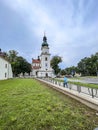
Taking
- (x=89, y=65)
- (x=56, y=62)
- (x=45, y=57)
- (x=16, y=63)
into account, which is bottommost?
(x=89, y=65)

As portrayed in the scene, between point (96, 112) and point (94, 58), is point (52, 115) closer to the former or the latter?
point (96, 112)

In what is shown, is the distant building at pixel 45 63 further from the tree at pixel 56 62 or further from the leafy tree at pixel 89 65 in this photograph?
the leafy tree at pixel 89 65

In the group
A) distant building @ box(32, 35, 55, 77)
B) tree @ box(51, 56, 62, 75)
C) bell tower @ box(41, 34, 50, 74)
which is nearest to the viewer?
distant building @ box(32, 35, 55, 77)

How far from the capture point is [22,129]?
548 centimetres

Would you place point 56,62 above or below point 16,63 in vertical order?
above

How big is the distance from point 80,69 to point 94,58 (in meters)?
17.9

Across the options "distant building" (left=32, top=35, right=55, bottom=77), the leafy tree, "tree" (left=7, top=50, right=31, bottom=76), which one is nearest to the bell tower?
"distant building" (left=32, top=35, right=55, bottom=77)

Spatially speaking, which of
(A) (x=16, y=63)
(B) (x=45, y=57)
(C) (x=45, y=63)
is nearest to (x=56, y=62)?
(C) (x=45, y=63)

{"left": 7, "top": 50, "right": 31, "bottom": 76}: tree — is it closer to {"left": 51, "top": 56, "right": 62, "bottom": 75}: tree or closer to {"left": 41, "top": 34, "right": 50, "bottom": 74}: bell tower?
{"left": 41, "top": 34, "right": 50, "bottom": 74}: bell tower

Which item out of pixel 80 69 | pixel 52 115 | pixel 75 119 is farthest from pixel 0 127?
pixel 80 69

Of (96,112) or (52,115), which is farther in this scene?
(96,112)

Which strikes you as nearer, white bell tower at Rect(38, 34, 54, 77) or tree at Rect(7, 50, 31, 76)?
tree at Rect(7, 50, 31, 76)

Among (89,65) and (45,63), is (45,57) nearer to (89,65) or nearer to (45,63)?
(45,63)

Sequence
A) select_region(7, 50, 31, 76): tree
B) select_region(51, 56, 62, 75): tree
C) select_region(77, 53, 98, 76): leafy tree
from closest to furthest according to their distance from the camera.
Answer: select_region(7, 50, 31, 76): tree
select_region(77, 53, 98, 76): leafy tree
select_region(51, 56, 62, 75): tree
